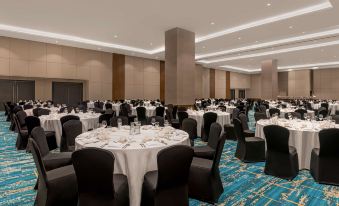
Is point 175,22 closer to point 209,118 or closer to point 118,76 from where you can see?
point 209,118

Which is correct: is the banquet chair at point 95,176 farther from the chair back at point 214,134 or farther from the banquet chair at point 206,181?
the chair back at point 214,134

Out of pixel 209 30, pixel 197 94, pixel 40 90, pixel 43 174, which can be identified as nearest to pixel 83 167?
pixel 43 174

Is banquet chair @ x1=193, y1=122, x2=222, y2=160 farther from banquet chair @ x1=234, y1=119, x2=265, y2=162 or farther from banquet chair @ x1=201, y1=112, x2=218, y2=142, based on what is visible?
banquet chair @ x1=201, y1=112, x2=218, y2=142

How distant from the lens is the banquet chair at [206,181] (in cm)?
314

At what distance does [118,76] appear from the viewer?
17.7m

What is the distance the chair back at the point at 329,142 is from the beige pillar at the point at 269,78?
16910 millimetres

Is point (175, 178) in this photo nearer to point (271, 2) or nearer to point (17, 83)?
point (271, 2)

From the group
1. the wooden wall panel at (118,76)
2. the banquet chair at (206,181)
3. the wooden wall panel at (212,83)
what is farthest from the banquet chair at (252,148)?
the wooden wall panel at (212,83)

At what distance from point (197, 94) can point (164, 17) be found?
1462 centimetres

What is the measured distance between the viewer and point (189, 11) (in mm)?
8672

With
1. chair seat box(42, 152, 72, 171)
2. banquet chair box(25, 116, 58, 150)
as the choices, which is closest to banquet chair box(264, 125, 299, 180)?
chair seat box(42, 152, 72, 171)

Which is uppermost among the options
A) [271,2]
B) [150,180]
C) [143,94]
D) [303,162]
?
[271,2]

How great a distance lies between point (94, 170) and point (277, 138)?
3.35 m

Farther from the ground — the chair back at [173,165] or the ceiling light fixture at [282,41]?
the ceiling light fixture at [282,41]
